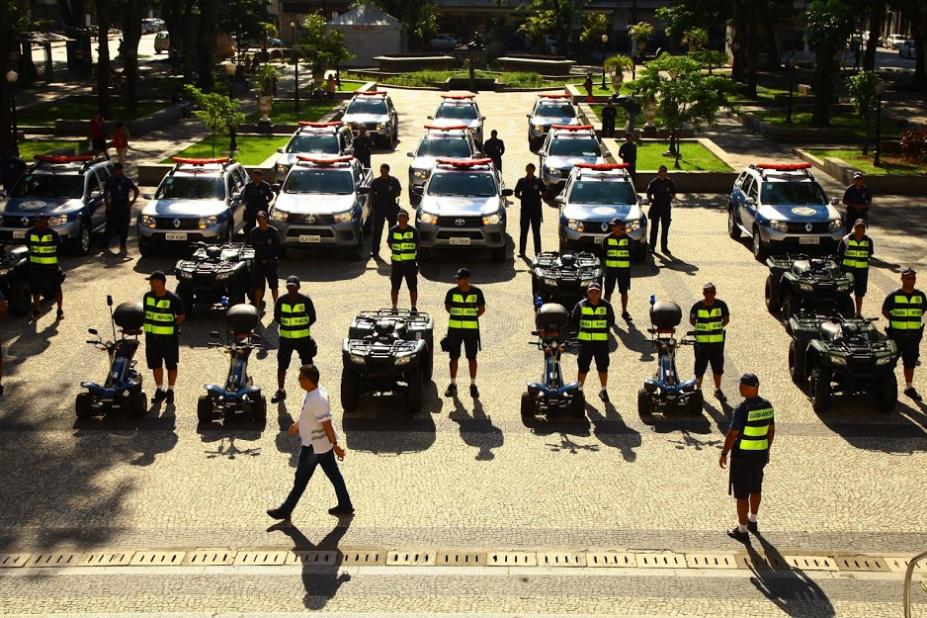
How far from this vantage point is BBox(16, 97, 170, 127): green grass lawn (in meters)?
45.0

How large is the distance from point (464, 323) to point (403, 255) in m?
3.60

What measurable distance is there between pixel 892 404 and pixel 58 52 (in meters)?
84.4

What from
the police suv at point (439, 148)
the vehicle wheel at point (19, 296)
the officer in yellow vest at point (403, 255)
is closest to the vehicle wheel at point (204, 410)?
the officer in yellow vest at point (403, 255)

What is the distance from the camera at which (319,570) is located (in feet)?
36.4

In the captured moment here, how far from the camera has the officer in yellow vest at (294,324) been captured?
15172 millimetres

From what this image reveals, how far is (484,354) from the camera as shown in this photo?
17.7 meters

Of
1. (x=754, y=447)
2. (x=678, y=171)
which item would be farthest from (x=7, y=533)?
(x=678, y=171)

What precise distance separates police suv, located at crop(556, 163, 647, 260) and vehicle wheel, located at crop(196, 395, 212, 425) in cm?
1024

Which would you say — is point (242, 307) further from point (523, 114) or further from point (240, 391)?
point (523, 114)

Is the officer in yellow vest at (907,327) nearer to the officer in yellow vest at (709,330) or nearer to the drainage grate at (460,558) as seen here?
the officer in yellow vest at (709,330)

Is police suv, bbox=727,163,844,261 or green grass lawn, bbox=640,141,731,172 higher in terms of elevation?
police suv, bbox=727,163,844,261

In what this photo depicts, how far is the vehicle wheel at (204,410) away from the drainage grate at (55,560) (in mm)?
3368

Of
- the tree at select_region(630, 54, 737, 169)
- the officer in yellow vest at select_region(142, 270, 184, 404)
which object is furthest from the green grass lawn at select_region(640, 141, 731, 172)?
the officer in yellow vest at select_region(142, 270, 184, 404)

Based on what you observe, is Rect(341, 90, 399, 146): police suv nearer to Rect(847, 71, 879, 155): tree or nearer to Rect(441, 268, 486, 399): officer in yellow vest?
Rect(847, 71, 879, 155): tree
